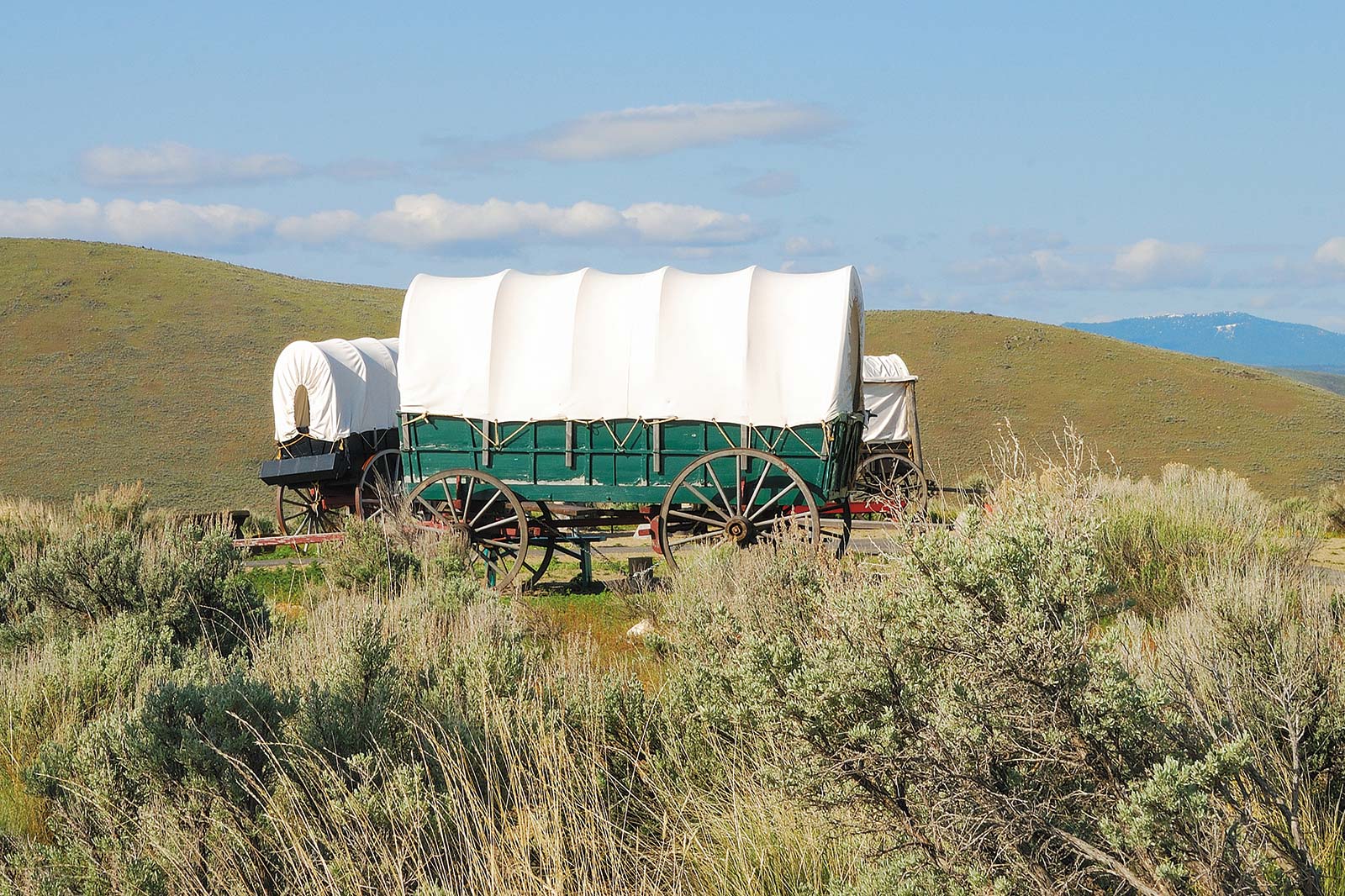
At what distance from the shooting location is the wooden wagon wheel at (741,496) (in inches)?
397

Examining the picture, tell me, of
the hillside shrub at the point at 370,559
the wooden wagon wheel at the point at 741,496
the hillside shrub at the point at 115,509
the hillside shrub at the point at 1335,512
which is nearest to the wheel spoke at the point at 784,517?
the wooden wagon wheel at the point at 741,496

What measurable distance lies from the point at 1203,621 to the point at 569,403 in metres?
6.51

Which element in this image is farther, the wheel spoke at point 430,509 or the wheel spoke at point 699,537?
the wheel spoke at point 430,509

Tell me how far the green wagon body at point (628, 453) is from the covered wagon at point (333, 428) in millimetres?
4351

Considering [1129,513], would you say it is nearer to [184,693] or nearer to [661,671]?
[661,671]

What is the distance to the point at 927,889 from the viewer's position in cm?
291

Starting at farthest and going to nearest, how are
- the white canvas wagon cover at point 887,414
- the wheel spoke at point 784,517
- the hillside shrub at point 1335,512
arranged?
the white canvas wagon cover at point 887,414 → the hillside shrub at point 1335,512 → the wheel spoke at point 784,517

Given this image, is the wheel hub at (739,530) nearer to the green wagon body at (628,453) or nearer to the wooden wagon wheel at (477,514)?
the green wagon body at (628,453)

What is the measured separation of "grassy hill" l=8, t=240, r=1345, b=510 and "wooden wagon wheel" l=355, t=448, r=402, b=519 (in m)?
20.9

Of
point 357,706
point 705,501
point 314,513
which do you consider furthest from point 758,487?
point 314,513

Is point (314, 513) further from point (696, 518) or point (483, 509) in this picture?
point (696, 518)

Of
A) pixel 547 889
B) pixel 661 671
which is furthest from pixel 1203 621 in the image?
pixel 547 889

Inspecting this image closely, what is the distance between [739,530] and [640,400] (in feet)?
4.91

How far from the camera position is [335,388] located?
608 inches
